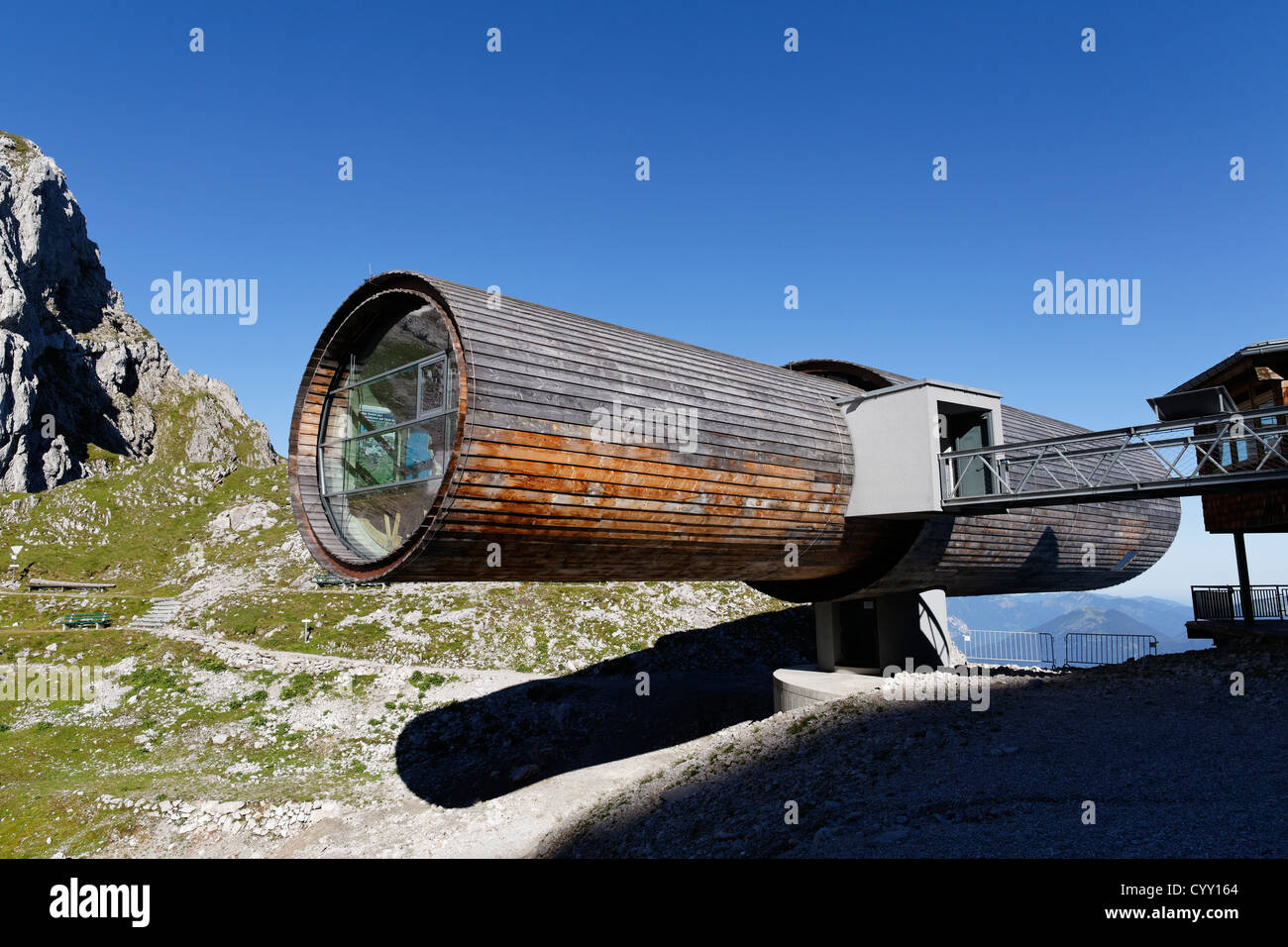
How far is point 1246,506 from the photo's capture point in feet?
64.5

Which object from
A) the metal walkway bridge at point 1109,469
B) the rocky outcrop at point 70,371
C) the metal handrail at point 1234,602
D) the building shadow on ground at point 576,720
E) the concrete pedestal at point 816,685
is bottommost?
the building shadow on ground at point 576,720

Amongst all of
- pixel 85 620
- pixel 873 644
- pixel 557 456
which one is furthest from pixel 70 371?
pixel 873 644

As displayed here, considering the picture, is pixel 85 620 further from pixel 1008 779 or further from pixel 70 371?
pixel 70 371

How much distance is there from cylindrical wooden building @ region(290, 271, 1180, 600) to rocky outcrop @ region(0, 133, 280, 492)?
5460cm

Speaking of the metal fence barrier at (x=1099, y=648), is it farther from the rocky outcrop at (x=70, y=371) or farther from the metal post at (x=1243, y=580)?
the rocky outcrop at (x=70, y=371)

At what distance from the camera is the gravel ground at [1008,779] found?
782 centimetres

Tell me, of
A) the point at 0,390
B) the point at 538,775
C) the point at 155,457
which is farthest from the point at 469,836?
the point at 155,457

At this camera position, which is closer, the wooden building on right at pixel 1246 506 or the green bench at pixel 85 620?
the wooden building on right at pixel 1246 506

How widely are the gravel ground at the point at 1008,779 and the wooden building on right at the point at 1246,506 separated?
16.9ft

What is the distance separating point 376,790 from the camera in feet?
59.7

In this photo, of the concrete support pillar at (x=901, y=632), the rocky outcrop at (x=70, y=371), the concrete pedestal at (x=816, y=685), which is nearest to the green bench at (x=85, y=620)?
the concrete pedestal at (x=816, y=685)

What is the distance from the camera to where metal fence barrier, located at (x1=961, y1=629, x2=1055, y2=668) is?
22.8m
